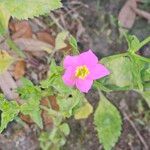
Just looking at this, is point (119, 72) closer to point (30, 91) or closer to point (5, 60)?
point (30, 91)

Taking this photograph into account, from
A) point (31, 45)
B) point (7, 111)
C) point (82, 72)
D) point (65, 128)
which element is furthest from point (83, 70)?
point (31, 45)

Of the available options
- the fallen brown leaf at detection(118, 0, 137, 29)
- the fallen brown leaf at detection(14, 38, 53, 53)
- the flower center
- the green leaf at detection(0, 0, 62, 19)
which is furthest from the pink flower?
the fallen brown leaf at detection(118, 0, 137, 29)

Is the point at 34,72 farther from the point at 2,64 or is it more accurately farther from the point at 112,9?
the point at 112,9

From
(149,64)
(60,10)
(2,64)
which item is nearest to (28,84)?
(2,64)

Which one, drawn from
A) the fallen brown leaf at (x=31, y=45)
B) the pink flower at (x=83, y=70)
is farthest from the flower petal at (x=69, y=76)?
the fallen brown leaf at (x=31, y=45)

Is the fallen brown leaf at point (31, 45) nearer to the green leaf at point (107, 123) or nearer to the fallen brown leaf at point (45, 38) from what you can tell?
the fallen brown leaf at point (45, 38)

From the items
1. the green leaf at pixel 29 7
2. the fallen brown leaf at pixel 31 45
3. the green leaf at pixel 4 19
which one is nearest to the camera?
the green leaf at pixel 29 7

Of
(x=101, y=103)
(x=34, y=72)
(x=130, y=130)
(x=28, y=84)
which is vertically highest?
(x=28, y=84)
